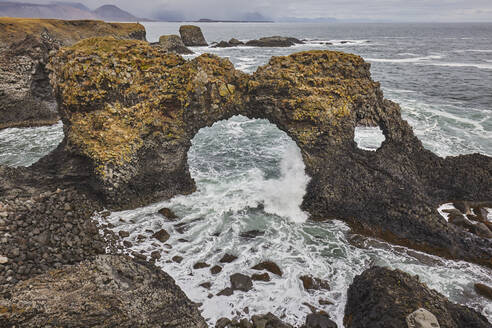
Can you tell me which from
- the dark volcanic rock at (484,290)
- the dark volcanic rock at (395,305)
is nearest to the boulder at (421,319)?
the dark volcanic rock at (395,305)

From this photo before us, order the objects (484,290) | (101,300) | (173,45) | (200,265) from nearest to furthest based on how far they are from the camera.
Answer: (101,300)
(484,290)
(200,265)
(173,45)

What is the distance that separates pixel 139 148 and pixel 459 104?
36704mm

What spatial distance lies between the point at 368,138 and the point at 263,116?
42.3ft

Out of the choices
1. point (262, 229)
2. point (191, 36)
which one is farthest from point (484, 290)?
point (191, 36)

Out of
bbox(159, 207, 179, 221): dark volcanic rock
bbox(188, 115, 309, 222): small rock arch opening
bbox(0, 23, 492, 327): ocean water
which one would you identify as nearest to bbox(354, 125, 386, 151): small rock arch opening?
bbox(0, 23, 492, 327): ocean water

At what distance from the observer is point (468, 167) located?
1669cm

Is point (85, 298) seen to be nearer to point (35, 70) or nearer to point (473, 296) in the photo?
point (473, 296)

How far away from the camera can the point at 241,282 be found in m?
10.9

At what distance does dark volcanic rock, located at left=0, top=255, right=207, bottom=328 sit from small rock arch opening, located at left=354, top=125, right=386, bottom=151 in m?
18.8

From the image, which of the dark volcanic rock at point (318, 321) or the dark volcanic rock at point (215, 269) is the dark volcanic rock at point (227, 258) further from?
the dark volcanic rock at point (318, 321)

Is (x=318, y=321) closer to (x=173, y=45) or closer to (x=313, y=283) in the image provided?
(x=313, y=283)

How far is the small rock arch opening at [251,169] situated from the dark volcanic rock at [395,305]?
5632 mm

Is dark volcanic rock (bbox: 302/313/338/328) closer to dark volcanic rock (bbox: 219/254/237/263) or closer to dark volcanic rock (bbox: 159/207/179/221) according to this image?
dark volcanic rock (bbox: 219/254/237/263)

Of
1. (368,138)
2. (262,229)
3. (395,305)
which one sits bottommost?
(262,229)
